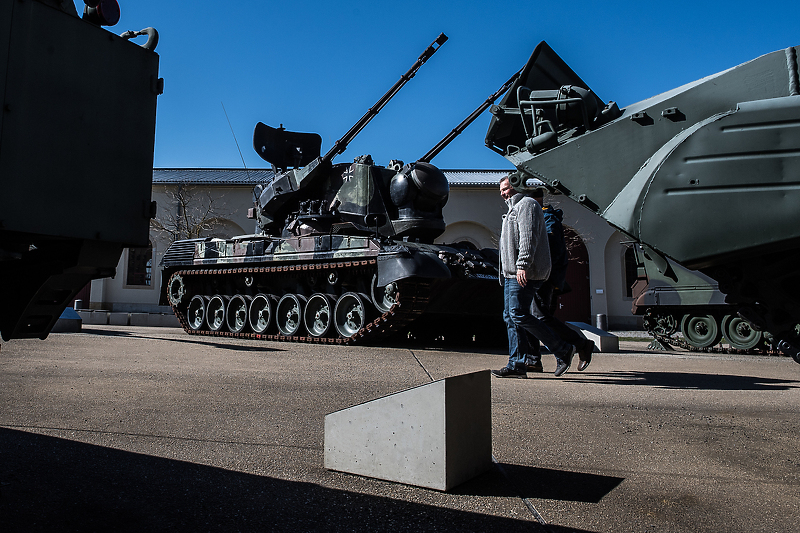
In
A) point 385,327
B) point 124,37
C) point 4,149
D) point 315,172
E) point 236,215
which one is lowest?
point 385,327

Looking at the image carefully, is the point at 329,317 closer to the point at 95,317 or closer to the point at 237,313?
the point at 237,313

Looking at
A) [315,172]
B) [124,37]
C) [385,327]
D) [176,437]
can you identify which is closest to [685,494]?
[176,437]

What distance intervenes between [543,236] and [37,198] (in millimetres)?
3742

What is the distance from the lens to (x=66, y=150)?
6.91 feet

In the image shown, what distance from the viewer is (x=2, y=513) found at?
6.21ft

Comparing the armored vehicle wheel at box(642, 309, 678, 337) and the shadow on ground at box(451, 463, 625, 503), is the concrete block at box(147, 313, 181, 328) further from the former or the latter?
the shadow on ground at box(451, 463, 625, 503)

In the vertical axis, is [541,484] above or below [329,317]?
below

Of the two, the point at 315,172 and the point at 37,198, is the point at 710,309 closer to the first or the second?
the point at 315,172

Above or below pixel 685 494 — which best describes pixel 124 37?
above

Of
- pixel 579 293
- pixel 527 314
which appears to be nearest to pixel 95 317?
pixel 527 314

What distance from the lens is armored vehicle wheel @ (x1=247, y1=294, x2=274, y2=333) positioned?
11.0m

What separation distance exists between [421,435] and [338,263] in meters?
7.55

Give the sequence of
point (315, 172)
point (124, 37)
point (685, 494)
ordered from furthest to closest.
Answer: point (315, 172)
point (124, 37)
point (685, 494)

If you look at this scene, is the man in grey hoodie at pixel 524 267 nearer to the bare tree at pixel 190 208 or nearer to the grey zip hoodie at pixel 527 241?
the grey zip hoodie at pixel 527 241
